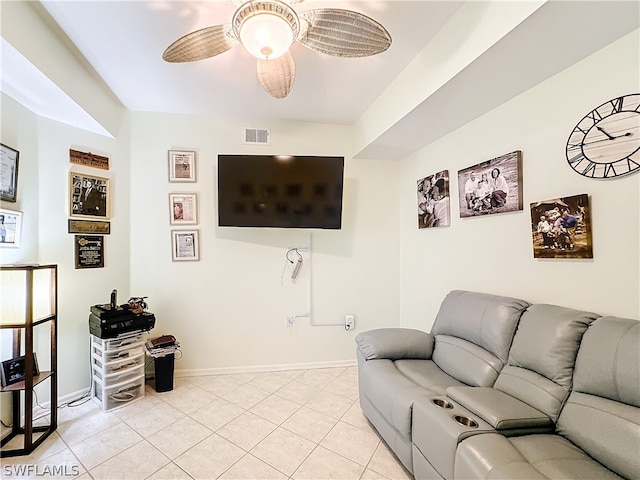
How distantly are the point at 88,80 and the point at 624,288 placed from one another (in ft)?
12.1

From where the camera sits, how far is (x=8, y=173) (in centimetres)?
217

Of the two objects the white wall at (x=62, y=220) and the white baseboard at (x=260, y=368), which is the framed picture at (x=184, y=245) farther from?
the white baseboard at (x=260, y=368)

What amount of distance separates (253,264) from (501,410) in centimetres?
250

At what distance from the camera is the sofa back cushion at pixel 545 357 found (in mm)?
1471

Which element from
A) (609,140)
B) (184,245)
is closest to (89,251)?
(184,245)

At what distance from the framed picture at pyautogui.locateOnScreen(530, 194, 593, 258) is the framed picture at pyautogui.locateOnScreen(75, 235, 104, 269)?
3.47 m

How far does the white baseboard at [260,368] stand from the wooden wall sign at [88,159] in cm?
212

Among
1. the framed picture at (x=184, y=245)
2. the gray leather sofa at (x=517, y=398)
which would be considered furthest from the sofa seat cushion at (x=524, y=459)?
the framed picture at (x=184, y=245)

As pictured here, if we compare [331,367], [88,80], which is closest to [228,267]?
[331,367]

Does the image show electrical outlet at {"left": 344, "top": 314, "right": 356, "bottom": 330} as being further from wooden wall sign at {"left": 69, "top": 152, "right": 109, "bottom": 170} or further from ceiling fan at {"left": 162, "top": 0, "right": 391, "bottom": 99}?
wooden wall sign at {"left": 69, "top": 152, "right": 109, "bottom": 170}

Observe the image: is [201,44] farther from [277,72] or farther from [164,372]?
[164,372]

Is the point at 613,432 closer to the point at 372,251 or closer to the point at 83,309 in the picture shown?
the point at 372,251

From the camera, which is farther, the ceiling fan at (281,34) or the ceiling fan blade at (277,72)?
the ceiling fan blade at (277,72)

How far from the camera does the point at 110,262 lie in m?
2.92
